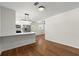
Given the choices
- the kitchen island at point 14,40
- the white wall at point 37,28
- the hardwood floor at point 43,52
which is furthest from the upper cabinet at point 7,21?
the white wall at point 37,28

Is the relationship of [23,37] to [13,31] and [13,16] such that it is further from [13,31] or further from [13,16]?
[13,16]

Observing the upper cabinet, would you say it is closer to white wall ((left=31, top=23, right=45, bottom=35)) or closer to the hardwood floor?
the hardwood floor

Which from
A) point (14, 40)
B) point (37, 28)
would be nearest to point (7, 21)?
point (14, 40)

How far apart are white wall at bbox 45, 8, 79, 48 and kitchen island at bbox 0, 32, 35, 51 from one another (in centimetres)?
215

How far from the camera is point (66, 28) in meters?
5.09

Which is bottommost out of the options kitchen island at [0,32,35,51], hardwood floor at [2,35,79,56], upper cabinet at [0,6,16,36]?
hardwood floor at [2,35,79,56]

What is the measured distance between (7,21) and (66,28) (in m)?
3.75

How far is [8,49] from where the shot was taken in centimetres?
405

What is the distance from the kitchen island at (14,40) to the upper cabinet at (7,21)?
0.33 m

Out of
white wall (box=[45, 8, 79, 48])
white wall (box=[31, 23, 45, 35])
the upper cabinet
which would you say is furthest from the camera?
white wall (box=[31, 23, 45, 35])

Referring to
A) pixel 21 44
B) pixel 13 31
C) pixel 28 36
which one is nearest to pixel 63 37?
pixel 28 36

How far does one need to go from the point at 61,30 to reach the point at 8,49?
378 cm

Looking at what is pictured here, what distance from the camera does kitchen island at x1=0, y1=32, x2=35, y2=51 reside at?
152 inches

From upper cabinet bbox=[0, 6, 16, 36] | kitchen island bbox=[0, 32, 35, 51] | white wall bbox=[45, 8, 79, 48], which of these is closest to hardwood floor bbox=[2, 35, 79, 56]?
kitchen island bbox=[0, 32, 35, 51]
